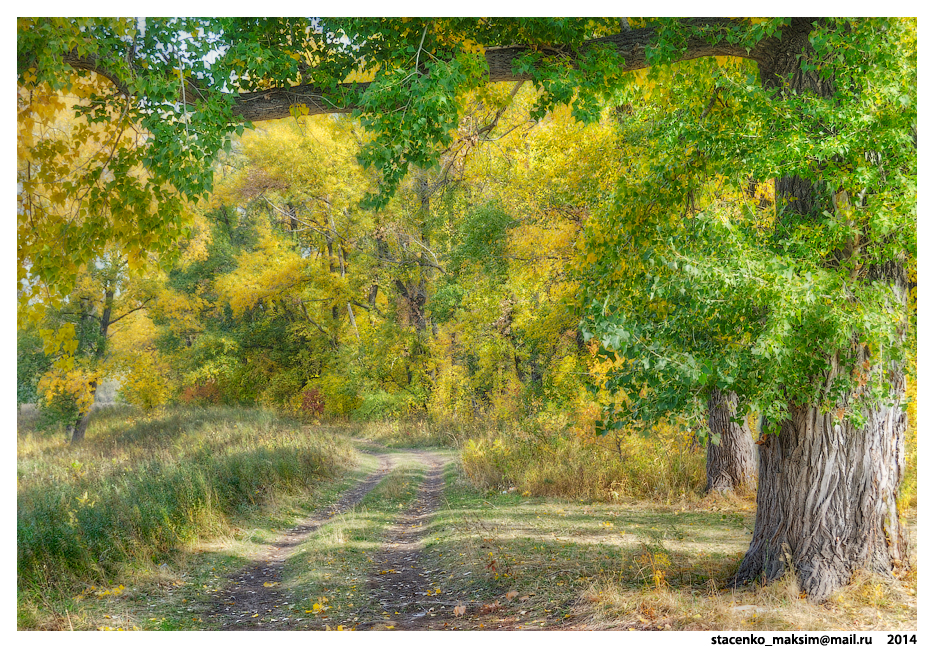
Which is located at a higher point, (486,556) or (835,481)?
(835,481)

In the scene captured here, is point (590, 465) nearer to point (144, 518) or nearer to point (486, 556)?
point (486, 556)

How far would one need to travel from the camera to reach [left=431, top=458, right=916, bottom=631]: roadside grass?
3867 millimetres

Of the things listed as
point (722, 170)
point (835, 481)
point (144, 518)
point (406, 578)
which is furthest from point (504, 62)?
point (144, 518)

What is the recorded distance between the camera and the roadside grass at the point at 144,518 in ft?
14.1

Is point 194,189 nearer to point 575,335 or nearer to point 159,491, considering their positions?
point 159,491

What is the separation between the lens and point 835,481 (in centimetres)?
407

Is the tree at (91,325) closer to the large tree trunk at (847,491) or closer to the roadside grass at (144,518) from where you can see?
the roadside grass at (144,518)

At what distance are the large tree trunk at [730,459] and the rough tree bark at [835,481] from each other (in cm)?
298

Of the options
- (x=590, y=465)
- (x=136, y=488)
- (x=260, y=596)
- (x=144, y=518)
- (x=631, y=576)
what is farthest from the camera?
(x=590, y=465)

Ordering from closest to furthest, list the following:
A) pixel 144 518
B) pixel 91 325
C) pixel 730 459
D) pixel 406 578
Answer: pixel 406 578 < pixel 144 518 < pixel 730 459 < pixel 91 325

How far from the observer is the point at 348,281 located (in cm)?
1677

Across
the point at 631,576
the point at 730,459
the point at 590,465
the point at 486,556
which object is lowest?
the point at 486,556

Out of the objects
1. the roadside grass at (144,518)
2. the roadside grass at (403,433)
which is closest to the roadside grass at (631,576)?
the roadside grass at (144,518)

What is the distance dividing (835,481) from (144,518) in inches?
227
